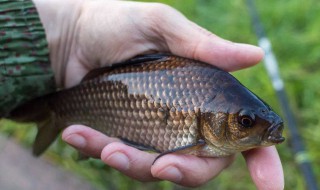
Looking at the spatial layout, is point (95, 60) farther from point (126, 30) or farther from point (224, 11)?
point (224, 11)

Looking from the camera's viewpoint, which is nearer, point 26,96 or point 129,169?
point 129,169

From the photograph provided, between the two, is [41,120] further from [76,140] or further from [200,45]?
[200,45]

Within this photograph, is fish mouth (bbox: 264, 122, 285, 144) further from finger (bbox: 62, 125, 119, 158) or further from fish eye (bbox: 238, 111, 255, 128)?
finger (bbox: 62, 125, 119, 158)

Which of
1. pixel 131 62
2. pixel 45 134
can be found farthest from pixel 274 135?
pixel 45 134

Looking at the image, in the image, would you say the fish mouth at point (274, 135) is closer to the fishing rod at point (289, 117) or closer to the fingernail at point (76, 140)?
the fingernail at point (76, 140)

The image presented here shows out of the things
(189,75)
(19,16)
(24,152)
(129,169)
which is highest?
(189,75)

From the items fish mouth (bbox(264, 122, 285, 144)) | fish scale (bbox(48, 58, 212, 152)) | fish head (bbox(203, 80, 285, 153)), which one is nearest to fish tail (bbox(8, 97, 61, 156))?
fish scale (bbox(48, 58, 212, 152))

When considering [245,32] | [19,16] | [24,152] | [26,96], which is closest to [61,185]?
[24,152]
